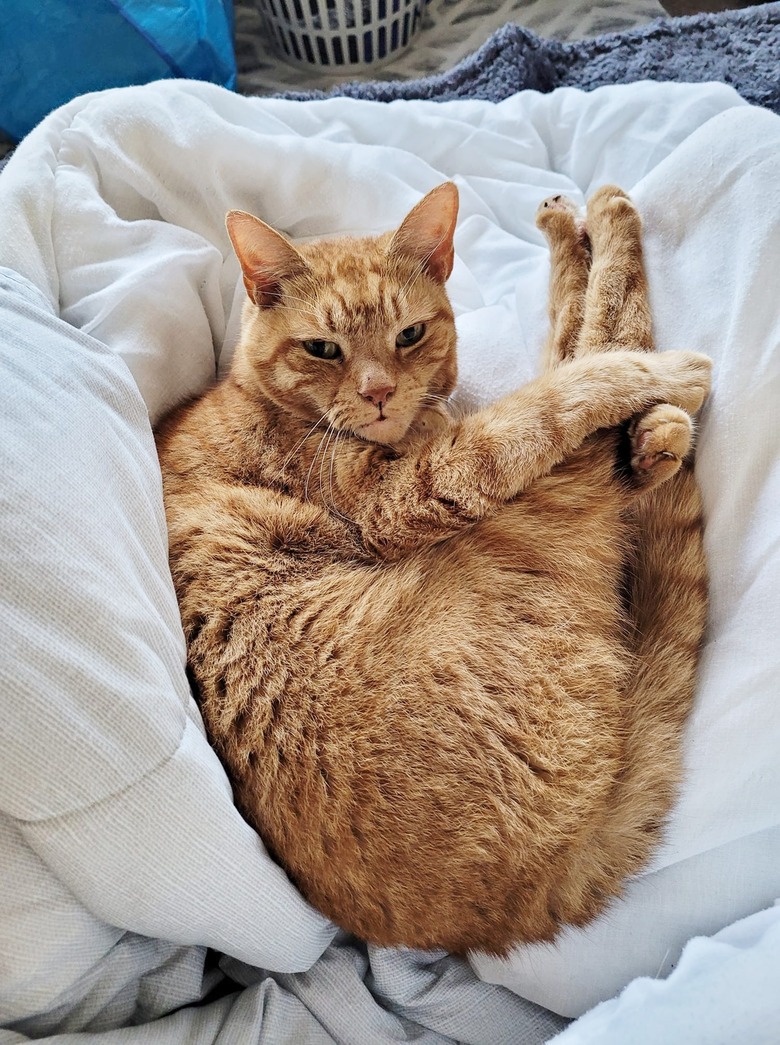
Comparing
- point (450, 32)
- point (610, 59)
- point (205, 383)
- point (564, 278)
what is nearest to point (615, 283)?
point (564, 278)

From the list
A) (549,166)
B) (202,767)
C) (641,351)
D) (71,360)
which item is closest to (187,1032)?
(202,767)

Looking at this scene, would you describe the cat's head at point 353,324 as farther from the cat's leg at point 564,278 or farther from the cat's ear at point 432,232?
the cat's leg at point 564,278

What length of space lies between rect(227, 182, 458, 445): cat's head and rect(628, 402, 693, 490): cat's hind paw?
358mm

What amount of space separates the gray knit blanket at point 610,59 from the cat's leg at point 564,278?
28.9 inches

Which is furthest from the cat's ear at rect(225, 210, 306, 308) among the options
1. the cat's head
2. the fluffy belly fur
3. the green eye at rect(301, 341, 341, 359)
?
the fluffy belly fur

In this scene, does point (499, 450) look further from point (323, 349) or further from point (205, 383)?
point (205, 383)

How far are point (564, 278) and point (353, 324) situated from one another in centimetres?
48

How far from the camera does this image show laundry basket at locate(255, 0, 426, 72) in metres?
2.26

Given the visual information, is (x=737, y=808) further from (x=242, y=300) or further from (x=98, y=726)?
(x=242, y=300)

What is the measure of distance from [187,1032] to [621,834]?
633 mm

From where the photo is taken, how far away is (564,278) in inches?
58.1

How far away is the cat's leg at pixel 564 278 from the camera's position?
144 centimetres

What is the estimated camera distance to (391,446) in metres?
1.29

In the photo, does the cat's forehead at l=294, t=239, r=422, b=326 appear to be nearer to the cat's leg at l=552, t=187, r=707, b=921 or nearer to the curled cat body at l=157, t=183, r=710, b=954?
the curled cat body at l=157, t=183, r=710, b=954
